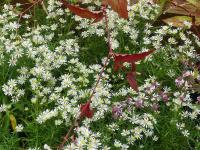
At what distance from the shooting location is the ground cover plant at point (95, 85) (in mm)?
2486

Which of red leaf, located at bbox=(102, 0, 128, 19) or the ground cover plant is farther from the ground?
red leaf, located at bbox=(102, 0, 128, 19)

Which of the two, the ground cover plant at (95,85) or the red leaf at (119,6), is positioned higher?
the red leaf at (119,6)

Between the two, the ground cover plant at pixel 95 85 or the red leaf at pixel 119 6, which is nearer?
the red leaf at pixel 119 6

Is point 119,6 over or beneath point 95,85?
over

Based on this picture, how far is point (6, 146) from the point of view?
2.45 meters

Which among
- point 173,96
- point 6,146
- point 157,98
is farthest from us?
point 173,96

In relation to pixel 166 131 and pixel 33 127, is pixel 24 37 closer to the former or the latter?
pixel 33 127

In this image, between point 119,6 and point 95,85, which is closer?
point 119,6

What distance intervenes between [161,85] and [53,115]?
783mm

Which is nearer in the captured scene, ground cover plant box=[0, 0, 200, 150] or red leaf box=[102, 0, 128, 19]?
red leaf box=[102, 0, 128, 19]

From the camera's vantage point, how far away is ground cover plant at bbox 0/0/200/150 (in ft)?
8.16

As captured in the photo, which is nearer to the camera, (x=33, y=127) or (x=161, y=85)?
(x=33, y=127)

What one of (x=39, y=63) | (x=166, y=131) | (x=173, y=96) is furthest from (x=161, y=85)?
(x=39, y=63)

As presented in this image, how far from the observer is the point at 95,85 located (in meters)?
2.11
